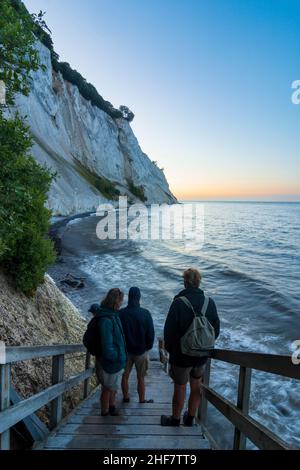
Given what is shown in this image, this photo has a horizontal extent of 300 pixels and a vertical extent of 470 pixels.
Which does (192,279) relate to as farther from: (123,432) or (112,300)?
(123,432)

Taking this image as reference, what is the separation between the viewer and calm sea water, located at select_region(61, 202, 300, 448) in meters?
8.45

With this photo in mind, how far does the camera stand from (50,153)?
161ft

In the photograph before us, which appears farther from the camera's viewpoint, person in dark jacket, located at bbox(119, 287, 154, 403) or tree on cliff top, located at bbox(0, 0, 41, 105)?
person in dark jacket, located at bbox(119, 287, 154, 403)

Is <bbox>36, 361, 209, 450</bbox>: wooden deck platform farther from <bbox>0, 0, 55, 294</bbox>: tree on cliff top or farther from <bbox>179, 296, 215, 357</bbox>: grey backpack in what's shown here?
<bbox>0, 0, 55, 294</bbox>: tree on cliff top

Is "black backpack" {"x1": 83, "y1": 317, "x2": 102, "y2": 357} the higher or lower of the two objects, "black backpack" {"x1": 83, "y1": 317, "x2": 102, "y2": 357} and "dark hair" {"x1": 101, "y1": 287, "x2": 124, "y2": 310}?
the lower

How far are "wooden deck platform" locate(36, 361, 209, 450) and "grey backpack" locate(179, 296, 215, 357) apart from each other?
0.86m

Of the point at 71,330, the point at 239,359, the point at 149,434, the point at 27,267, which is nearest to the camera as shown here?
the point at 239,359

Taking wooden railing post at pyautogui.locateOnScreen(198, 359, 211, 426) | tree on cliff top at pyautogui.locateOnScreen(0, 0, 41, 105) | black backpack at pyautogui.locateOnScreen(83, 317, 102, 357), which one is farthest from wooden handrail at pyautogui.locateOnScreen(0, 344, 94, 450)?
tree on cliff top at pyautogui.locateOnScreen(0, 0, 41, 105)

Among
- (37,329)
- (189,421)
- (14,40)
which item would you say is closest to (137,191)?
(37,329)

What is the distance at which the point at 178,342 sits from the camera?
3.64 metres

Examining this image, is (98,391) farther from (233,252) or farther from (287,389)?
(233,252)

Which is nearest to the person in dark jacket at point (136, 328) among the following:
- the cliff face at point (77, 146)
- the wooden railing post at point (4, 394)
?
the wooden railing post at point (4, 394)

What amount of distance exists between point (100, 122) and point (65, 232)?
5463 cm

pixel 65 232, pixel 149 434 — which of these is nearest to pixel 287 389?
pixel 149 434
